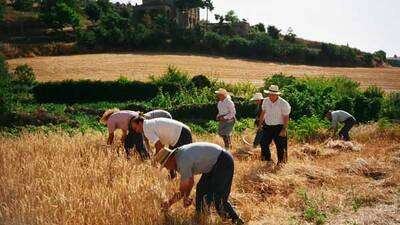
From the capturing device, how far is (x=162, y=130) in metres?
7.85

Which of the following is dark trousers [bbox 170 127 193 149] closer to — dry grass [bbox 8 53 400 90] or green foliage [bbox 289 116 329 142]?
green foliage [bbox 289 116 329 142]

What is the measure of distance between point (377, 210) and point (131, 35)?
1941 inches

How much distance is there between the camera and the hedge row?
1045 inches

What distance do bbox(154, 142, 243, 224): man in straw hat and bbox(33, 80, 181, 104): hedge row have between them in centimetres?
1973

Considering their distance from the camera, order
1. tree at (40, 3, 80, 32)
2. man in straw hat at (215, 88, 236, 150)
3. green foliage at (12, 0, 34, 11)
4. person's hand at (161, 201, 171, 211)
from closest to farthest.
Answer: person's hand at (161, 201, 171, 211), man in straw hat at (215, 88, 236, 150), tree at (40, 3, 80, 32), green foliage at (12, 0, 34, 11)

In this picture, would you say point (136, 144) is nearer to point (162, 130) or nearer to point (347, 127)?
point (162, 130)

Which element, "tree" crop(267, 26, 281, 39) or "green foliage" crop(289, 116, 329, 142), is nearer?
"green foliage" crop(289, 116, 329, 142)

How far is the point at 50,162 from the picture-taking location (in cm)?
898

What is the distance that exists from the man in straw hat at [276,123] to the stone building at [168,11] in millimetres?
59476

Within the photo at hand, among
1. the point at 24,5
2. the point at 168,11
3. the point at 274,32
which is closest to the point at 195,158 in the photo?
the point at 274,32

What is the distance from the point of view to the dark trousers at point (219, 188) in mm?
6492

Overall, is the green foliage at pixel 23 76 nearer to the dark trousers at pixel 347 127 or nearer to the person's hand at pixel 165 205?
the dark trousers at pixel 347 127

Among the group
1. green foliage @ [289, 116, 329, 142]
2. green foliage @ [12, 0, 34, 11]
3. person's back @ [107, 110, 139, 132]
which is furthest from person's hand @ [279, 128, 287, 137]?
green foliage @ [12, 0, 34, 11]

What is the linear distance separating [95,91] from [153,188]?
2067 centimetres
